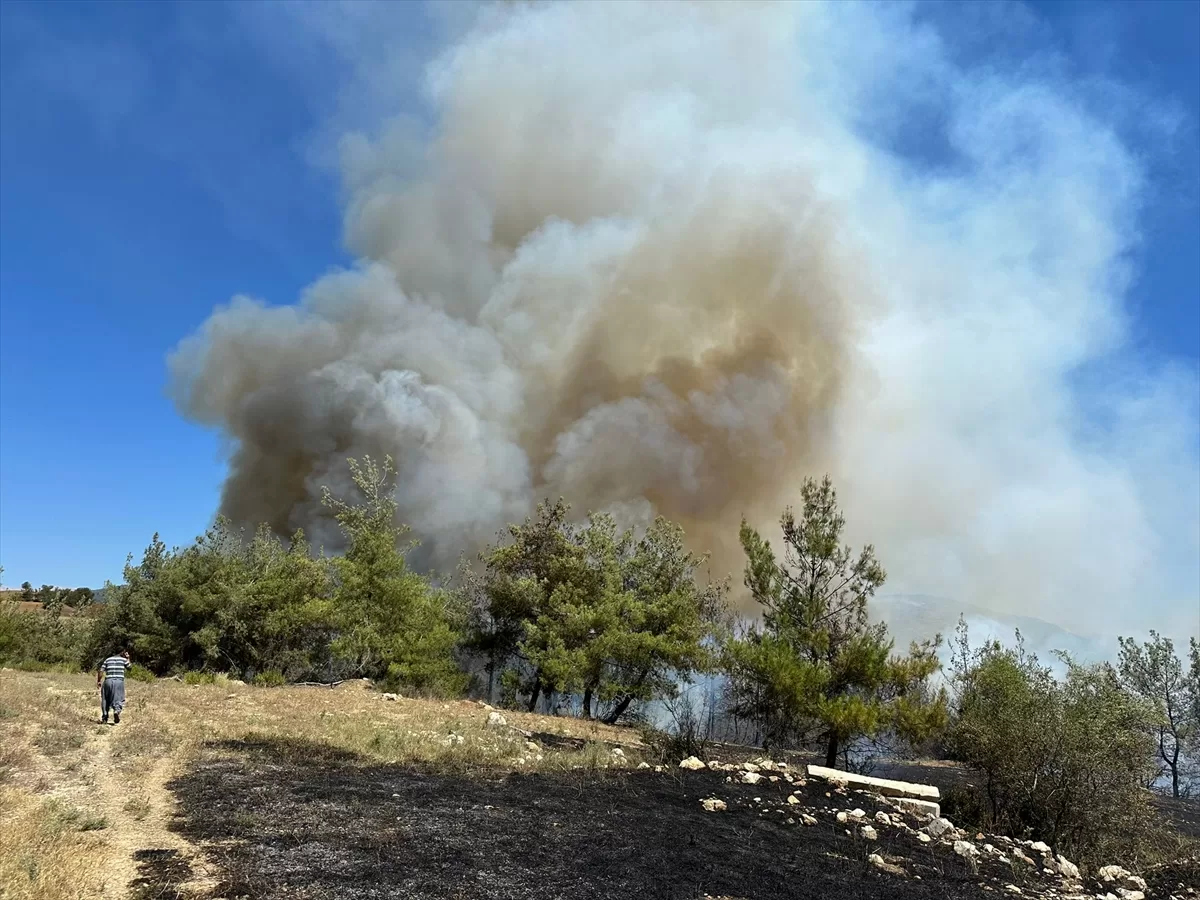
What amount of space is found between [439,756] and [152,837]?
21.5 ft

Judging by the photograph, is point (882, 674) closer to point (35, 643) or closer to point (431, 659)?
point (431, 659)

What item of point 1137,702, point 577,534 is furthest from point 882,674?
point 577,534

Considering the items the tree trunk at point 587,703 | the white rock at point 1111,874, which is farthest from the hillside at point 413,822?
the tree trunk at point 587,703

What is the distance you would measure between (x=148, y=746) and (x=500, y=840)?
7.46 meters

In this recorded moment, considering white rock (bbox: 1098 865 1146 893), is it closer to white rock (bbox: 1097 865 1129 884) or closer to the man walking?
white rock (bbox: 1097 865 1129 884)

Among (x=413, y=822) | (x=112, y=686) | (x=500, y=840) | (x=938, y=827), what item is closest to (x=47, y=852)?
(x=413, y=822)

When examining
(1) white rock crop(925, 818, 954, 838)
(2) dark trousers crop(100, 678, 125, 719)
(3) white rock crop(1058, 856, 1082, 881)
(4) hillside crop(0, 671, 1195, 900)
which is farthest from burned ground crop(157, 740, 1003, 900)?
(2) dark trousers crop(100, 678, 125, 719)

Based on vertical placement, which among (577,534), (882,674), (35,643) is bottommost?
(35,643)

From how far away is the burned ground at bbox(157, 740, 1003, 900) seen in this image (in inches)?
273

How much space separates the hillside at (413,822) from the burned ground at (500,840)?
0.12 feet

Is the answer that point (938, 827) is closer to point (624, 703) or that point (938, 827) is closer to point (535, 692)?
point (624, 703)

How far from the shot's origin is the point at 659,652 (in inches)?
969

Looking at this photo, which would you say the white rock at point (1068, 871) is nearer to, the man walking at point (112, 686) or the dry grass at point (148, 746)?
the dry grass at point (148, 746)

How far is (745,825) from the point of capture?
1067 centimetres
